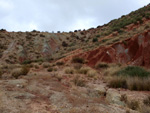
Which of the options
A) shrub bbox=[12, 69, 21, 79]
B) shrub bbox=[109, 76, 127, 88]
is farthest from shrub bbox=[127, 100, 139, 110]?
shrub bbox=[12, 69, 21, 79]

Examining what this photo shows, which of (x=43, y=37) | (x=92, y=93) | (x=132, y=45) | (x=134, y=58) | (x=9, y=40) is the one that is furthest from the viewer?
(x=43, y=37)

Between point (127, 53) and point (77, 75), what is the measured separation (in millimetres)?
8280


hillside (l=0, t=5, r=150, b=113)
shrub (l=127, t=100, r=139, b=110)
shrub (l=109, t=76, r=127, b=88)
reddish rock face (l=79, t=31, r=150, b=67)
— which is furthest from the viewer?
reddish rock face (l=79, t=31, r=150, b=67)

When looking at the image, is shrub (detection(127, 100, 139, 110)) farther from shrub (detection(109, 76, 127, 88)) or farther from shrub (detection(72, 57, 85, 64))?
shrub (detection(72, 57, 85, 64))

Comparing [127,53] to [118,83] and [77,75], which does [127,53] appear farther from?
[118,83]

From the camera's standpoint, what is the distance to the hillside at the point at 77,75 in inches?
164

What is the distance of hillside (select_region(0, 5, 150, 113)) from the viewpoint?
416 centimetres

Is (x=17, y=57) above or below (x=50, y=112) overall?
above

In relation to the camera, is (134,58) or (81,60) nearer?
(134,58)

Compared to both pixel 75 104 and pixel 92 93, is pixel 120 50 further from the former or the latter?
pixel 75 104

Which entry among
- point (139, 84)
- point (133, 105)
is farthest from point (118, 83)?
point (133, 105)

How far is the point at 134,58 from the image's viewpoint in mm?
13688

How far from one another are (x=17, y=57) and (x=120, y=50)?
19.8 metres

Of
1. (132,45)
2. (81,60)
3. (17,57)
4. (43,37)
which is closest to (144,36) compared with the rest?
(132,45)
